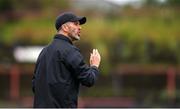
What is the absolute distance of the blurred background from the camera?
24359 millimetres

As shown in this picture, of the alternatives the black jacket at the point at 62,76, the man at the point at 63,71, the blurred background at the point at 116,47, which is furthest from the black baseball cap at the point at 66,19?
the blurred background at the point at 116,47

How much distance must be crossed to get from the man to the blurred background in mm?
16828

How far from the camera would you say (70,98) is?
544 cm

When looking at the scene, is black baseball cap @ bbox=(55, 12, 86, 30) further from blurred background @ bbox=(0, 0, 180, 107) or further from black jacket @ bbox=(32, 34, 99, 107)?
blurred background @ bbox=(0, 0, 180, 107)

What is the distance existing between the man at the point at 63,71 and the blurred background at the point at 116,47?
1683 centimetres

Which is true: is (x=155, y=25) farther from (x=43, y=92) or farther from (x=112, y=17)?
(x=43, y=92)

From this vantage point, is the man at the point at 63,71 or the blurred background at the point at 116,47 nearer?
the man at the point at 63,71

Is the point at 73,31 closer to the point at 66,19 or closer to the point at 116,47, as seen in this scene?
the point at 66,19

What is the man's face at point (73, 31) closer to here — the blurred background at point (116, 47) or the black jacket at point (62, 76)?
the black jacket at point (62, 76)

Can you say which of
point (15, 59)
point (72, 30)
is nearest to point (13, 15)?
point (15, 59)

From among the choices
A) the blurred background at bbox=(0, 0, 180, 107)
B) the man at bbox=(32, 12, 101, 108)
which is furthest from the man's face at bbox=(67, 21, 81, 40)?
the blurred background at bbox=(0, 0, 180, 107)

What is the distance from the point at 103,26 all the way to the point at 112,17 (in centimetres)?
110

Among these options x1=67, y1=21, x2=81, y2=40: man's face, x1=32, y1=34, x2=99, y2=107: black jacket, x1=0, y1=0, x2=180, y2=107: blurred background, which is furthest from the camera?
x1=0, y1=0, x2=180, y2=107: blurred background

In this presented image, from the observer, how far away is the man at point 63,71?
17.7ft
